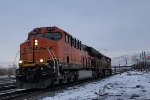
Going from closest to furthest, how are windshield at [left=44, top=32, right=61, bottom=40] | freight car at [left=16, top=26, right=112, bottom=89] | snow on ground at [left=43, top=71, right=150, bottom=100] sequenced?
1. snow on ground at [left=43, top=71, right=150, bottom=100]
2. freight car at [left=16, top=26, right=112, bottom=89]
3. windshield at [left=44, top=32, right=61, bottom=40]

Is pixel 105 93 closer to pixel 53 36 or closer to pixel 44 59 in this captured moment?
pixel 44 59

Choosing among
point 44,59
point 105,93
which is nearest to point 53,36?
point 44,59

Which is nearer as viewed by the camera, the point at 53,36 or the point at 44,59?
the point at 44,59

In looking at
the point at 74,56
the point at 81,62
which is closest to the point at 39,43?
the point at 74,56

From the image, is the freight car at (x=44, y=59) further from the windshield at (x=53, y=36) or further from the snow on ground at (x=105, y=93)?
the snow on ground at (x=105, y=93)

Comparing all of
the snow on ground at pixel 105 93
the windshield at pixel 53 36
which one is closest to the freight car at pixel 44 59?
the windshield at pixel 53 36

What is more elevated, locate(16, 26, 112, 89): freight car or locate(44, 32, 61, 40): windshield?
locate(44, 32, 61, 40): windshield

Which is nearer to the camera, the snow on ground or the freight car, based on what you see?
the snow on ground

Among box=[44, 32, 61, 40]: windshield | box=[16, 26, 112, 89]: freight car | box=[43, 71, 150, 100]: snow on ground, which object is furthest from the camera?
box=[44, 32, 61, 40]: windshield

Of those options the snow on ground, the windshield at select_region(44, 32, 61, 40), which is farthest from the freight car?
the snow on ground

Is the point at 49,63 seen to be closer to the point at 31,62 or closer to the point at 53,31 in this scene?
the point at 31,62

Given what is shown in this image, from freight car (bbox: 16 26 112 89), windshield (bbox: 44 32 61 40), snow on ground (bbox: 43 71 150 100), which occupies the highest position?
windshield (bbox: 44 32 61 40)

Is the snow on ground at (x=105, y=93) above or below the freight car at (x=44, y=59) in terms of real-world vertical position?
below

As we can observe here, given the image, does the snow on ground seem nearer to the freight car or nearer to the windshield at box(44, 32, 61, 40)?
the freight car
